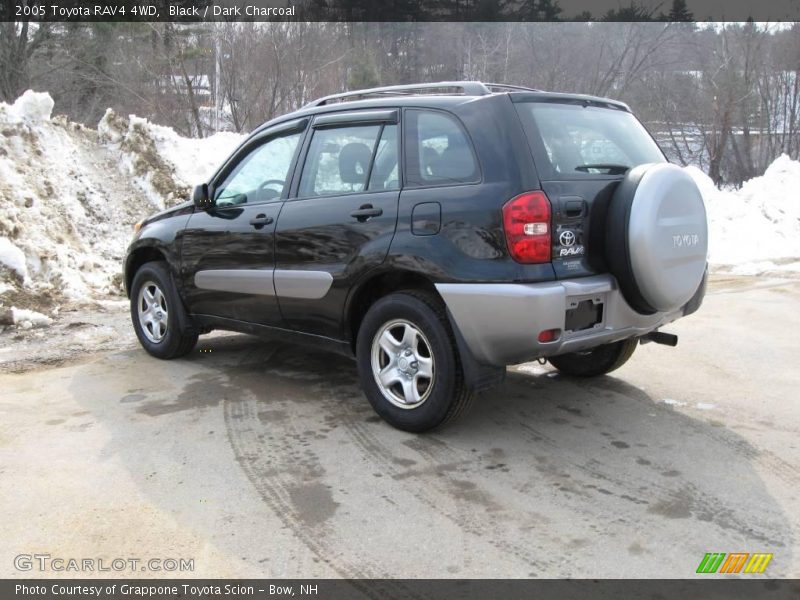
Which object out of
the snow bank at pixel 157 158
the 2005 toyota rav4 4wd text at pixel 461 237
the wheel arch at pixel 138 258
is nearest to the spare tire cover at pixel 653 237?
the 2005 toyota rav4 4wd text at pixel 461 237

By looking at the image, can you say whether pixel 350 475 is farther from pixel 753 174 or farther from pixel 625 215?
pixel 753 174

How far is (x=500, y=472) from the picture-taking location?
146 inches

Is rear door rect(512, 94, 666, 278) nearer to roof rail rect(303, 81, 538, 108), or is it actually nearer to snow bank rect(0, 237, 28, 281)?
roof rail rect(303, 81, 538, 108)

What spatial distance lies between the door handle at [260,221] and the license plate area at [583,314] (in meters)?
2.20

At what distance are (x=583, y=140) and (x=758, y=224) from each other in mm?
10158

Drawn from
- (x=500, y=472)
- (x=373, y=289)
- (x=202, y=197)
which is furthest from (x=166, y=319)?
(x=500, y=472)

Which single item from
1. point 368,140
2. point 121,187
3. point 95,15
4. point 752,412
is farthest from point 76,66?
point 752,412

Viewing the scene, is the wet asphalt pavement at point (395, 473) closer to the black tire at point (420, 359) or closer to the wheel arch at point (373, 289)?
the black tire at point (420, 359)

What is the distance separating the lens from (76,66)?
23.4 metres

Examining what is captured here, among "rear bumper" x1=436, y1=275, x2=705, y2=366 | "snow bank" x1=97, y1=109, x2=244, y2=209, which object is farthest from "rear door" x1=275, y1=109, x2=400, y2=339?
"snow bank" x1=97, y1=109, x2=244, y2=209

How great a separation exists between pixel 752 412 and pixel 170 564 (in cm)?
369

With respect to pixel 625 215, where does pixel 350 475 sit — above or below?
below

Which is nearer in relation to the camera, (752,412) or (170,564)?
(170,564)

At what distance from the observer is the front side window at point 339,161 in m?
4.44
